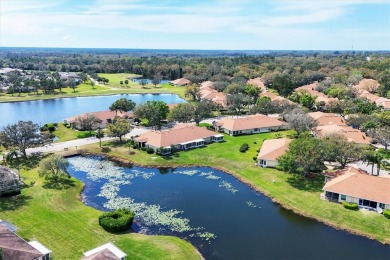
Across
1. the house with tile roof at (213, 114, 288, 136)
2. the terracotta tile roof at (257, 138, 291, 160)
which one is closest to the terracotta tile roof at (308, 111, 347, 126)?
the house with tile roof at (213, 114, 288, 136)

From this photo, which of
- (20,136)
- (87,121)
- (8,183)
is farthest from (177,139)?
(8,183)

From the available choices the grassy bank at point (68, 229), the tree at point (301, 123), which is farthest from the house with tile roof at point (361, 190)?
the tree at point (301, 123)

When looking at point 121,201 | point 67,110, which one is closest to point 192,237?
point 121,201

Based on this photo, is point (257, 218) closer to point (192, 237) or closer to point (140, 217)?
point (192, 237)

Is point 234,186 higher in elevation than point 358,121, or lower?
lower

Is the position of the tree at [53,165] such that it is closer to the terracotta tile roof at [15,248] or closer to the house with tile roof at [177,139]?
the terracotta tile roof at [15,248]

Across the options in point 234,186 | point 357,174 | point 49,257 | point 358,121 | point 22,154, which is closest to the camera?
point 49,257

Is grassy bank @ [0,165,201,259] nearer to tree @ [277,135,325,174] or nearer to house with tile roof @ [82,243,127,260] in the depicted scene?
house with tile roof @ [82,243,127,260]
